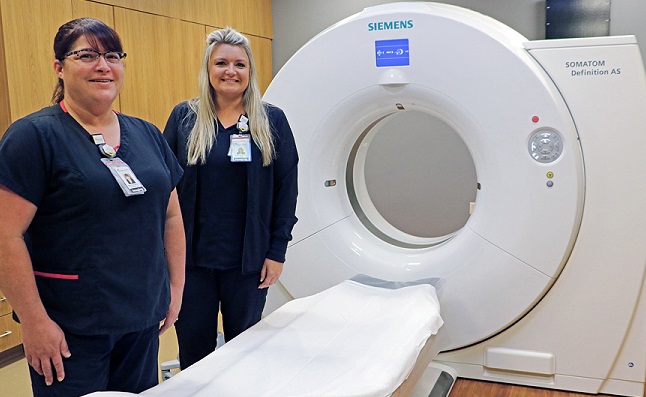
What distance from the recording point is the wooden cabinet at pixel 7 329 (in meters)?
2.53

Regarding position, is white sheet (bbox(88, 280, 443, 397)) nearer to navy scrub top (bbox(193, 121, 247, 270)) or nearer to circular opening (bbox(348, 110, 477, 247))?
navy scrub top (bbox(193, 121, 247, 270))

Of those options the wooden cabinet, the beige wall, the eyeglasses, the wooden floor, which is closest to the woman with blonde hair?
the eyeglasses

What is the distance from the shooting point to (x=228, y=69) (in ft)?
5.60

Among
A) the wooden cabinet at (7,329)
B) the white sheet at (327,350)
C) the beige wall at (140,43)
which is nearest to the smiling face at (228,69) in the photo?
the white sheet at (327,350)

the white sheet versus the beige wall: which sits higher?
the beige wall

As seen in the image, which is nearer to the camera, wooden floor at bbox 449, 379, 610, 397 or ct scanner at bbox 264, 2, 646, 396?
ct scanner at bbox 264, 2, 646, 396

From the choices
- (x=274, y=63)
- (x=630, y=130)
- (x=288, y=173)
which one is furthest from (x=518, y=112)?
(x=274, y=63)

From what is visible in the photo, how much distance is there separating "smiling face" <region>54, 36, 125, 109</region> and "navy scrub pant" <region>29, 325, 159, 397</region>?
0.46 metres

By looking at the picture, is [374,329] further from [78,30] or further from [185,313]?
[78,30]

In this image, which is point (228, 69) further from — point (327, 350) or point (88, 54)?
point (327, 350)

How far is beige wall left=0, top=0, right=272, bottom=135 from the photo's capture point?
94.6 inches

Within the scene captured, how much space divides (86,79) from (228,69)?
541 mm

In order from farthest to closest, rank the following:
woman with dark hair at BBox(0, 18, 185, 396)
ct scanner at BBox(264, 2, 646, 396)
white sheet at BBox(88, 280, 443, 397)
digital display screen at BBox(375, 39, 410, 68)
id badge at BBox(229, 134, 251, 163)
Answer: digital display screen at BBox(375, 39, 410, 68), ct scanner at BBox(264, 2, 646, 396), id badge at BBox(229, 134, 251, 163), white sheet at BBox(88, 280, 443, 397), woman with dark hair at BBox(0, 18, 185, 396)

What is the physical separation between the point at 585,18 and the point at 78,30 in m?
Result: 2.68
